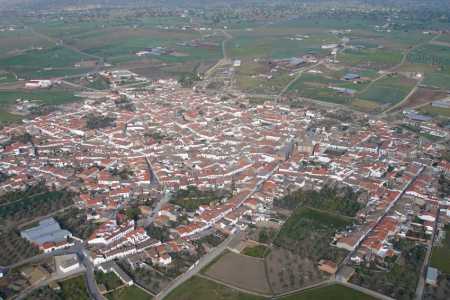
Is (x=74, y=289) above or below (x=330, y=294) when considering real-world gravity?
above

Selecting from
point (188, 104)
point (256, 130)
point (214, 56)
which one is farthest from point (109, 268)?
point (214, 56)

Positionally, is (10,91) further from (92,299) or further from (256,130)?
(92,299)

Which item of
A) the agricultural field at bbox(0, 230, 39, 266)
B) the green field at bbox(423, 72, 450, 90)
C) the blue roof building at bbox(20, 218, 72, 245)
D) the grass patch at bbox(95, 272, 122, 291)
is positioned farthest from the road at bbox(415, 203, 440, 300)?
the green field at bbox(423, 72, 450, 90)

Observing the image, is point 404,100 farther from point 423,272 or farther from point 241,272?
point 241,272

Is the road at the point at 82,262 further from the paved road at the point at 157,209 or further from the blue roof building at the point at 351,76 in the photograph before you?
the blue roof building at the point at 351,76

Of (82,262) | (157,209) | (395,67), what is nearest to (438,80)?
(395,67)

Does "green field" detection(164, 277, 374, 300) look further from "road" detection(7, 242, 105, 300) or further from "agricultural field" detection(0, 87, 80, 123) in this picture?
"agricultural field" detection(0, 87, 80, 123)
